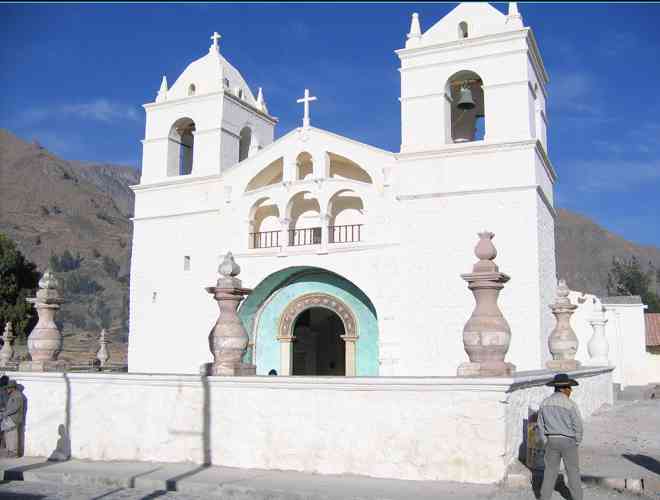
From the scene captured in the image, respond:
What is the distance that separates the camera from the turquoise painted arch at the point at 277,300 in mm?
19344

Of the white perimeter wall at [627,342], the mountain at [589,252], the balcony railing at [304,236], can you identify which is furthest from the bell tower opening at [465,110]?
the mountain at [589,252]

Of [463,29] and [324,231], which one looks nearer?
[463,29]

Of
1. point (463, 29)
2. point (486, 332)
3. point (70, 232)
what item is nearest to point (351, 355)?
point (463, 29)

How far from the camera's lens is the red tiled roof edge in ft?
97.0

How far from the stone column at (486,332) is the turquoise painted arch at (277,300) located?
32.2 ft

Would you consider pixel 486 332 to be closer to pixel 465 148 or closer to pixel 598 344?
pixel 465 148

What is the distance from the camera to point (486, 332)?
9094 millimetres

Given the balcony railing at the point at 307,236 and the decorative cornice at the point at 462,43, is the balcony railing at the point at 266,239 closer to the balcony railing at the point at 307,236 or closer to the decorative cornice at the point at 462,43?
the balcony railing at the point at 307,236

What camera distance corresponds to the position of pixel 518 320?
16.9m

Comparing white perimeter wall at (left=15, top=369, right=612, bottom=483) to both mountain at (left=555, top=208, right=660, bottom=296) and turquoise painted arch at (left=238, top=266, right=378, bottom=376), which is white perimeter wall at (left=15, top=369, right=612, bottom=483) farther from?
mountain at (left=555, top=208, right=660, bottom=296)

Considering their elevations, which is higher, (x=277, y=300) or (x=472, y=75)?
(x=472, y=75)

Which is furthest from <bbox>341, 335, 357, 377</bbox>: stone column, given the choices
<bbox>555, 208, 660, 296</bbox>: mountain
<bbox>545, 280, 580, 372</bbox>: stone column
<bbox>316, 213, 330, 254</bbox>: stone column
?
<bbox>555, 208, 660, 296</bbox>: mountain

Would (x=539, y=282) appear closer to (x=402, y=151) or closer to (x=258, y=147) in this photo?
(x=402, y=151)

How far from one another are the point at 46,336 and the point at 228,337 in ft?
11.5
